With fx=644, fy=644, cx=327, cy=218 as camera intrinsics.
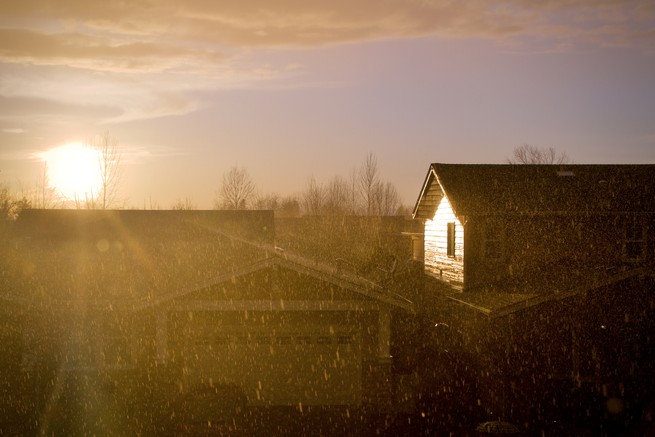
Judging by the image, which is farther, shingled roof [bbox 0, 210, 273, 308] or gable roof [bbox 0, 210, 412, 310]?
shingled roof [bbox 0, 210, 273, 308]

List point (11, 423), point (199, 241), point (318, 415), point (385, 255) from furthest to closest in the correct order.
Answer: point (385, 255)
point (199, 241)
point (318, 415)
point (11, 423)

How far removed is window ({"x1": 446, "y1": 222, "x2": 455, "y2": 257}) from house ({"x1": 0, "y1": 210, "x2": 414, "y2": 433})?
6752mm

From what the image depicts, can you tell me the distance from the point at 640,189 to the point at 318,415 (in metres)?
14.7

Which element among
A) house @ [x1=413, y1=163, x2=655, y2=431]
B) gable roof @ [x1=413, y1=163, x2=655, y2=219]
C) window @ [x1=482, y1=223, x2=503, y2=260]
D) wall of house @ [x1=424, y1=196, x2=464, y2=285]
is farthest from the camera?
wall of house @ [x1=424, y1=196, x2=464, y2=285]

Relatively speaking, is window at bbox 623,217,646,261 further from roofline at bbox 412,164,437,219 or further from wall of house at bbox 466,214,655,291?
roofline at bbox 412,164,437,219

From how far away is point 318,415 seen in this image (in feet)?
58.9

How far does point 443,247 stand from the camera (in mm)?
26359

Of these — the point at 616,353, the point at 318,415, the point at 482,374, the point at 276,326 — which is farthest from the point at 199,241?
the point at 616,353

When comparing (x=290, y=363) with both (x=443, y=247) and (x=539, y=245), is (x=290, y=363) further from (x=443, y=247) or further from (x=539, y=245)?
(x=539, y=245)

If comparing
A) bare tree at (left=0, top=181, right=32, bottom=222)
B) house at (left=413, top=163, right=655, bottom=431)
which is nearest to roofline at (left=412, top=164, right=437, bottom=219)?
house at (left=413, top=163, right=655, bottom=431)

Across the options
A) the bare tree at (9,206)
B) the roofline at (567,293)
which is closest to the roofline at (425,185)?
the roofline at (567,293)

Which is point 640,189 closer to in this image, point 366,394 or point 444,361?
point 444,361

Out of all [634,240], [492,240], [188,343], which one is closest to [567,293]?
[492,240]

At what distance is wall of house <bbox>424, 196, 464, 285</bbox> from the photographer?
942 inches
